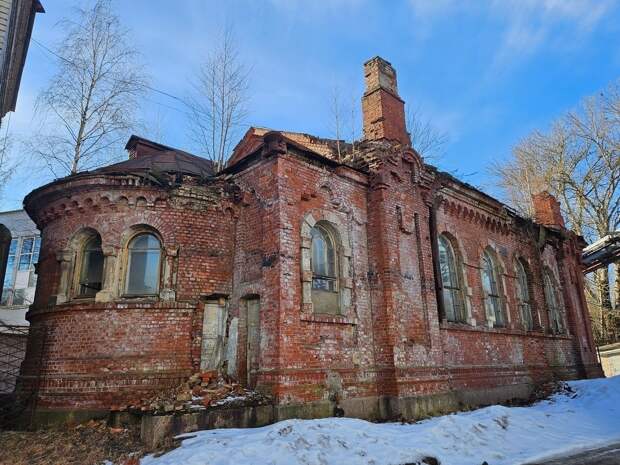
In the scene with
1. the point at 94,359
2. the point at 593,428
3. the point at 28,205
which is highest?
the point at 28,205

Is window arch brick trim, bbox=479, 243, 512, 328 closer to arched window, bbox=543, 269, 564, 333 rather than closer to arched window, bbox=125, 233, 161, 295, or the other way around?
arched window, bbox=543, 269, 564, 333

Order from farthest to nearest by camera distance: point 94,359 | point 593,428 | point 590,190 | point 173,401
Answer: point 590,190, point 593,428, point 94,359, point 173,401

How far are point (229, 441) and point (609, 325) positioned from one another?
26376mm

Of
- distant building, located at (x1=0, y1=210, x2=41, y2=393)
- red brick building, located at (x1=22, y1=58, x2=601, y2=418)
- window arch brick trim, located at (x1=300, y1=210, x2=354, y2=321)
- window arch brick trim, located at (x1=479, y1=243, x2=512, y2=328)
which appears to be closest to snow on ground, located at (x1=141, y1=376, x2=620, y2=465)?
red brick building, located at (x1=22, y1=58, x2=601, y2=418)

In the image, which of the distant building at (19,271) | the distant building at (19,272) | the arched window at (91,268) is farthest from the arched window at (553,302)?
the distant building at (19,271)

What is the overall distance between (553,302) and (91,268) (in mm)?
16570

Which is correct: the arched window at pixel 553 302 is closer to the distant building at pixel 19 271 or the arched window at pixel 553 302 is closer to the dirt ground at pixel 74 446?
the dirt ground at pixel 74 446

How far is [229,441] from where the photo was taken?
22.2 feet

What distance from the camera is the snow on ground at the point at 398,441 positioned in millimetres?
6426

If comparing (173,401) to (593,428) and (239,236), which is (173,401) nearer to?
(239,236)

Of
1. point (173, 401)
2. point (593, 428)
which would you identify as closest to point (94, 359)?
point (173, 401)

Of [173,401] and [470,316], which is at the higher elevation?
[470,316]

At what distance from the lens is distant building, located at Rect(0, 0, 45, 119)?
13370 mm

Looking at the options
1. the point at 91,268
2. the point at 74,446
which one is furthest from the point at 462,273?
the point at 74,446
